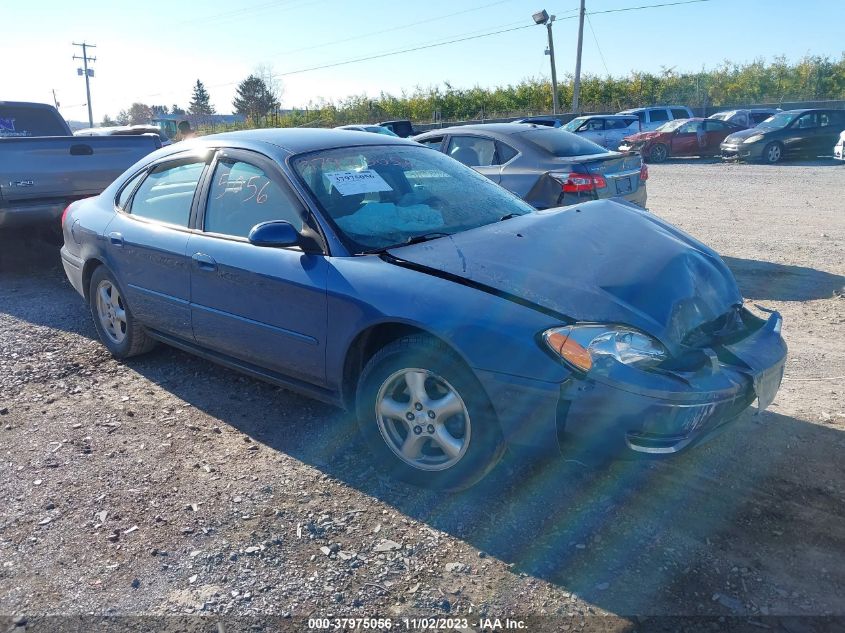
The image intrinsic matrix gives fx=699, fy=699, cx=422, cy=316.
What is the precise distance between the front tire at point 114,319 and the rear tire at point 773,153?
64.9 ft

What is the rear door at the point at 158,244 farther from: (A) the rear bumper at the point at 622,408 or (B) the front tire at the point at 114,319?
(A) the rear bumper at the point at 622,408

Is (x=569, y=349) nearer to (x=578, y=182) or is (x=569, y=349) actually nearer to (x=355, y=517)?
(x=355, y=517)

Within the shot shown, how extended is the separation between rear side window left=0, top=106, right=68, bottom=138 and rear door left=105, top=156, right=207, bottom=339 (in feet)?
21.1

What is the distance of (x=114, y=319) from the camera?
5.01 metres

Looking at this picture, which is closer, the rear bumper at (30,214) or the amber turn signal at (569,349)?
the amber turn signal at (569,349)

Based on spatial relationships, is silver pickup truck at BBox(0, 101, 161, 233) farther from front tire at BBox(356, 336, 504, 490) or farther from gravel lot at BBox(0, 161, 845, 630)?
front tire at BBox(356, 336, 504, 490)

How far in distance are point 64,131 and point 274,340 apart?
28.0ft

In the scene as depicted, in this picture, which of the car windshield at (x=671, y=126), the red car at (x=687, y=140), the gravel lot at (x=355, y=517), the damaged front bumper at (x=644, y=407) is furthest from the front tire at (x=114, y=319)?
the car windshield at (x=671, y=126)

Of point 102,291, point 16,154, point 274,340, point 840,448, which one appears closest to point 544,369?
point 274,340

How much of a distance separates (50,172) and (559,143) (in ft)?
17.5

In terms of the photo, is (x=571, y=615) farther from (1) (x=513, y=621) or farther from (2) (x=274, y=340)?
(2) (x=274, y=340)

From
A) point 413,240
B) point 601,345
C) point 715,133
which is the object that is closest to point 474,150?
point 413,240

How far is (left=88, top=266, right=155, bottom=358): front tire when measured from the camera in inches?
190

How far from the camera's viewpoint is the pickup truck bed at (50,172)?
7070 mm
